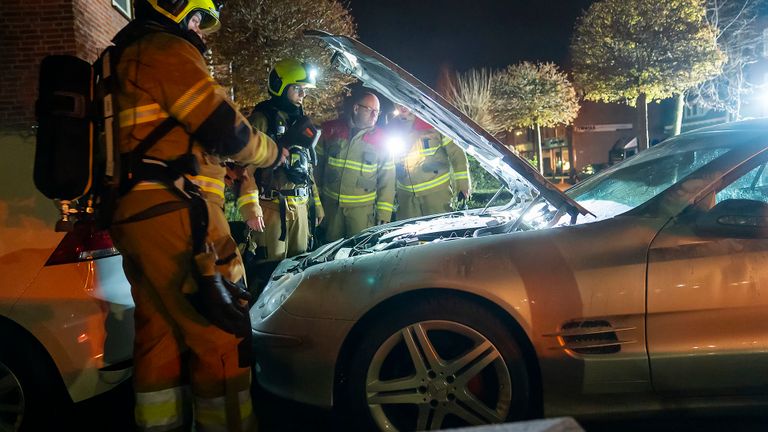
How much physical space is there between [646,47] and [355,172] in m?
11.7

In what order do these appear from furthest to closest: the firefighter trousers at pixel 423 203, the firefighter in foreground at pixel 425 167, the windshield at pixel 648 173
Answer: the firefighter trousers at pixel 423 203, the firefighter in foreground at pixel 425 167, the windshield at pixel 648 173

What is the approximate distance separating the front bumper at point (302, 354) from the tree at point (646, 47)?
45.2 feet

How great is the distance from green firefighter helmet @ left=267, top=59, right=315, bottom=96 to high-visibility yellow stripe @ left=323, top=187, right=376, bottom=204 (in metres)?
1.09

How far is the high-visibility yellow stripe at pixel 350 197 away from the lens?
4.77m

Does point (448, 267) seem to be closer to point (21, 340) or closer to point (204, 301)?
point (204, 301)

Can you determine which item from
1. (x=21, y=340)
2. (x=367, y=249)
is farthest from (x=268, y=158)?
(x=21, y=340)

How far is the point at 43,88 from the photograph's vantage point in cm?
194

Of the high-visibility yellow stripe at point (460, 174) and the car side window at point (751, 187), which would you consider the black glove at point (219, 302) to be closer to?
the car side window at point (751, 187)

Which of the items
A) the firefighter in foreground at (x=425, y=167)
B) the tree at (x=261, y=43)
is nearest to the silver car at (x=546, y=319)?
the firefighter in foreground at (x=425, y=167)

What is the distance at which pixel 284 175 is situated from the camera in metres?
4.07

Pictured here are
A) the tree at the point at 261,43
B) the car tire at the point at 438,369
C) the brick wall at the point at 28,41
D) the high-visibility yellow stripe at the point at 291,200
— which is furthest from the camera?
the tree at the point at 261,43

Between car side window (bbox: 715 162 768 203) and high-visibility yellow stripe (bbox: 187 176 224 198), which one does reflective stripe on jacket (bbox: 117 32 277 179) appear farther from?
car side window (bbox: 715 162 768 203)

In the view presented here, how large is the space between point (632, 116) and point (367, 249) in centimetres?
4037

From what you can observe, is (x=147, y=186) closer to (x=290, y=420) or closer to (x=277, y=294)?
(x=277, y=294)
